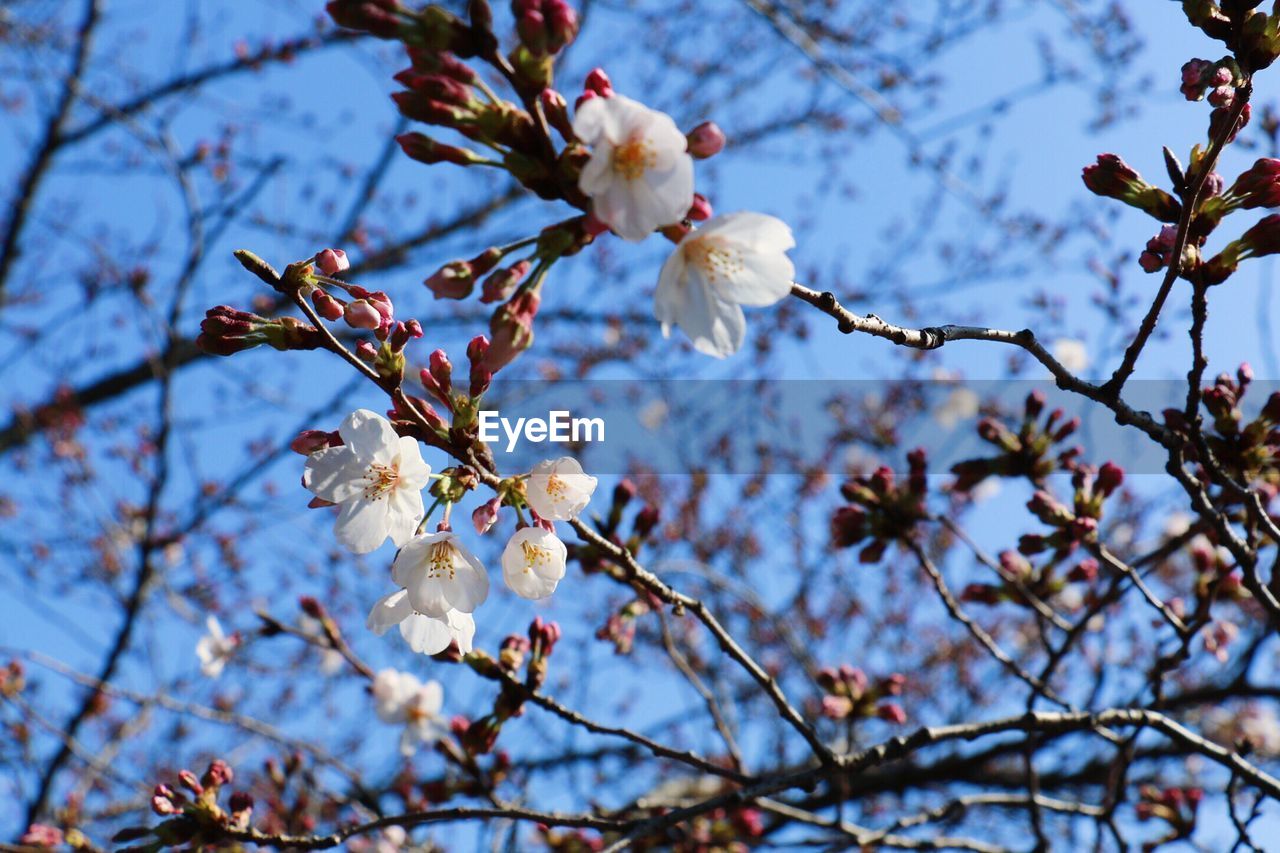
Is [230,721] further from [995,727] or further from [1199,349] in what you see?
[1199,349]

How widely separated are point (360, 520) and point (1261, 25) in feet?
5.04

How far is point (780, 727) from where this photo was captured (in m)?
5.93

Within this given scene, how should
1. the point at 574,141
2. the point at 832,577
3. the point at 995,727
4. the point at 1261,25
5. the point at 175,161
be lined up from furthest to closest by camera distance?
the point at 832,577, the point at 175,161, the point at 995,727, the point at 1261,25, the point at 574,141

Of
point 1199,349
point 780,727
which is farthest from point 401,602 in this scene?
point 780,727

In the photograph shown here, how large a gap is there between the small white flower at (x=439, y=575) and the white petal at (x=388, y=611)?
0.40 feet

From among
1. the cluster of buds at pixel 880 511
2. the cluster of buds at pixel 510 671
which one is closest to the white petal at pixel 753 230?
the cluster of buds at pixel 510 671

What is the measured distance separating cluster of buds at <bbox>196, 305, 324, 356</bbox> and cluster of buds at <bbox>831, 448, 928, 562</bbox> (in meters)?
1.58

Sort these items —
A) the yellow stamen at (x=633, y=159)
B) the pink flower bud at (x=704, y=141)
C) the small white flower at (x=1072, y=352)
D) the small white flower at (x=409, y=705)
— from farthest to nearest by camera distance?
the small white flower at (x=1072, y=352)
the small white flower at (x=409, y=705)
the pink flower bud at (x=704, y=141)
the yellow stamen at (x=633, y=159)

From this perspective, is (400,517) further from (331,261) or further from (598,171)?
(598,171)

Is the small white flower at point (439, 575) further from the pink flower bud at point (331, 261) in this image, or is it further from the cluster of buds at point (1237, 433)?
the cluster of buds at point (1237, 433)

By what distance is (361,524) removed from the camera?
1.50 meters

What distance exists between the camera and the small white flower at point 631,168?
1.10m

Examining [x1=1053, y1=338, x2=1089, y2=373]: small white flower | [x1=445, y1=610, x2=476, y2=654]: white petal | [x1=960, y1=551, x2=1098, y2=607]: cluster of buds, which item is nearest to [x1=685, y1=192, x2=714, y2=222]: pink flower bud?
[x1=445, y1=610, x2=476, y2=654]: white petal
